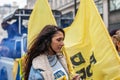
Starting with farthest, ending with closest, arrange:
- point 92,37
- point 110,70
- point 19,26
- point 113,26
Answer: point 113,26 < point 19,26 < point 92,37 < point 110,70

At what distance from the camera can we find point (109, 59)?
4258 mm

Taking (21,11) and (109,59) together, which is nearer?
(109,59)

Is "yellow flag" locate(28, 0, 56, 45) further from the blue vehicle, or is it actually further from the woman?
the blue vehicle

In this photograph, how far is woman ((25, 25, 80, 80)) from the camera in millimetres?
3245

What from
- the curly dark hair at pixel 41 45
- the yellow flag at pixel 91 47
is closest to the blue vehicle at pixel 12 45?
the yellow flag at pixel 91 47

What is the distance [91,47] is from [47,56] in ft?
4.37

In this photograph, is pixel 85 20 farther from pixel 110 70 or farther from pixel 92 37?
pixel 110 70

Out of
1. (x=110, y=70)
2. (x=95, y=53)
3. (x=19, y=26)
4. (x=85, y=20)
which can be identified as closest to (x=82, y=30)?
(x=85, y=20)

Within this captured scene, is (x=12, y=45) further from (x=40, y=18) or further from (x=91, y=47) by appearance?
(x=91, y=47)

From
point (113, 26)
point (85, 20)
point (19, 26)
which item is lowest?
point (113, 26)

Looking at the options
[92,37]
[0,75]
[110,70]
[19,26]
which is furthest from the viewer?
[19,26]

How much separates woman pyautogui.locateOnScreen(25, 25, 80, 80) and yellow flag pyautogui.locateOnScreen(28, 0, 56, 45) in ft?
4.42

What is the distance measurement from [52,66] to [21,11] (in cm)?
782

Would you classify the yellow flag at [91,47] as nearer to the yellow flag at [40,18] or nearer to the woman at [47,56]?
the yellow flag at [40,18]
